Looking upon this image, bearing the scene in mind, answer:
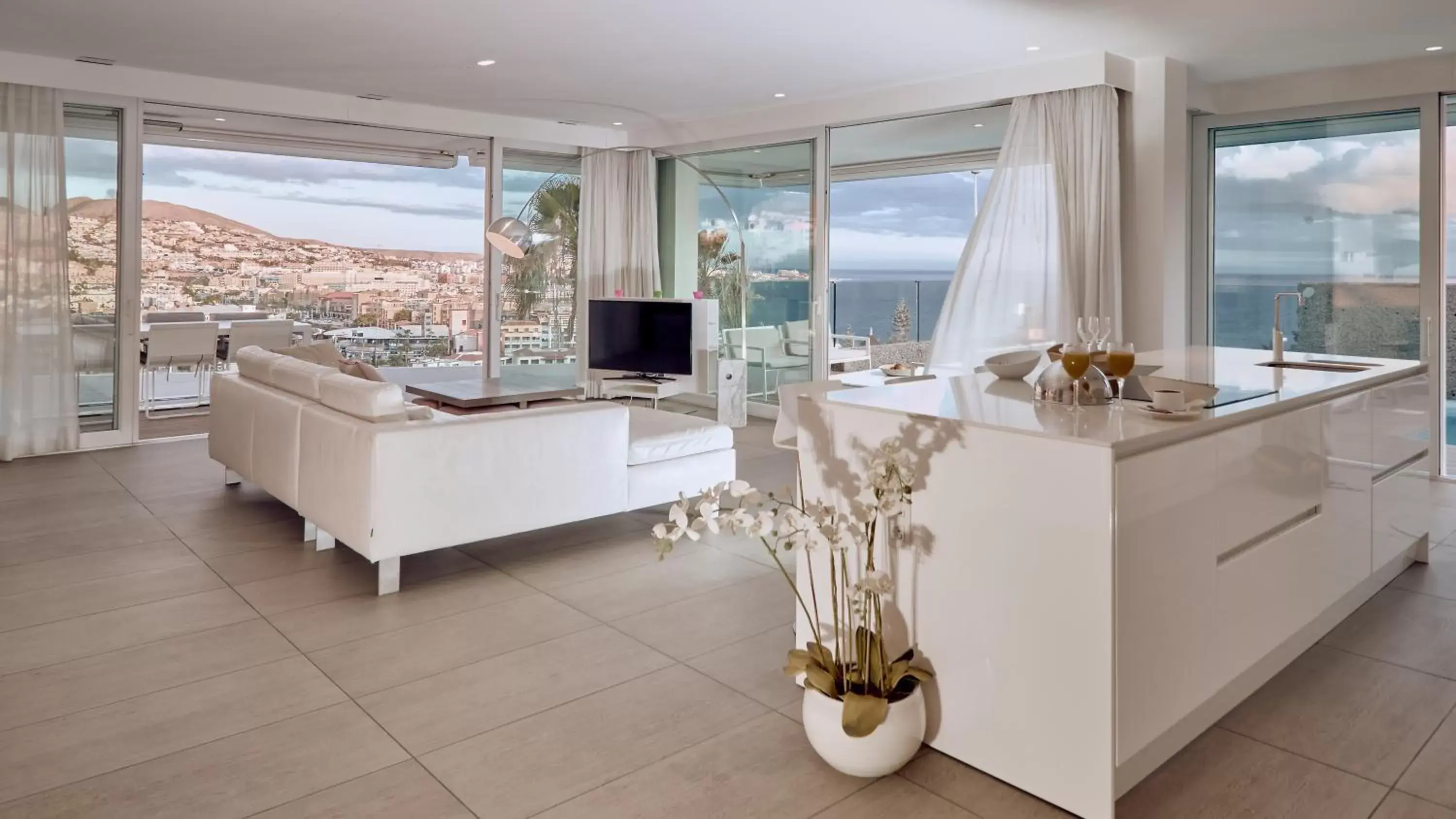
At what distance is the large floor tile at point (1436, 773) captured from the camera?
2.08 m

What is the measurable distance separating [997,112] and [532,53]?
3.60 meters

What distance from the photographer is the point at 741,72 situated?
19.2 feet

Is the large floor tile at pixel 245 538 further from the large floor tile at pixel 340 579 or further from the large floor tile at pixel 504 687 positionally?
the large floor tile at pixel 504 687

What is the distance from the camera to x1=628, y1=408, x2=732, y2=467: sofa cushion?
166 inches

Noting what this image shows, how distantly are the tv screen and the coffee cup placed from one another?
5.12 meters

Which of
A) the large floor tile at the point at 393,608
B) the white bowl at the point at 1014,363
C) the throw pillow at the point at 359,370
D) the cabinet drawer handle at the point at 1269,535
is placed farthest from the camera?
the throw pillow at the point at 359,370

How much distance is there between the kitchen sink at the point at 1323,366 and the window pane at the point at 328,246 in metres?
7.69

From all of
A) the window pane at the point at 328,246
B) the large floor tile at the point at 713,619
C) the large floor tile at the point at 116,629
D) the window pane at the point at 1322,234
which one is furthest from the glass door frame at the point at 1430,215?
the window pane at the point at 328,246

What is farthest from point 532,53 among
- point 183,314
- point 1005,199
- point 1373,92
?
point 183,314

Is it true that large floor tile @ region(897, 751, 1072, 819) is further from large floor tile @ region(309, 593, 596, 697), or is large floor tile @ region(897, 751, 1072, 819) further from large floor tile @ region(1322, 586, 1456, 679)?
large floor tile @ region(1322, 586, 1456, 679)

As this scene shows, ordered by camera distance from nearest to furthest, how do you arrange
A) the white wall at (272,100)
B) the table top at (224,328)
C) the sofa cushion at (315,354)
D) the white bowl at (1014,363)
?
1. the white bowl at (1014,363)
2. the sofa cushion at (315,354)
3. the white wall at (272,100)
4. the table top at (224,328)

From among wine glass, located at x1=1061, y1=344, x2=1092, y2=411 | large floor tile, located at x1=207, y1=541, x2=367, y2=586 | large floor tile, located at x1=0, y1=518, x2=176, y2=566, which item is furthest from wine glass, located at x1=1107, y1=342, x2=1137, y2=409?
large floor tile, located at x1=0, y1=518, x2=176, y2=566

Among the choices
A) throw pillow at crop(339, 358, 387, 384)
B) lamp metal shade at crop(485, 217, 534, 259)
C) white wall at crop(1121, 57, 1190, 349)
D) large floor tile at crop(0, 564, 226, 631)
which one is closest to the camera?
large floor tile at crop(0, 564, 226, 631)

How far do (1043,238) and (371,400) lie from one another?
12.9 feet
